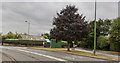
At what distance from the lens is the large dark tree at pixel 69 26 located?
1994cm

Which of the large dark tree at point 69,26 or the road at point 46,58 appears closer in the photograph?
the road at point 46,58

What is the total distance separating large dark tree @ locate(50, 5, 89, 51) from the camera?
19.9m

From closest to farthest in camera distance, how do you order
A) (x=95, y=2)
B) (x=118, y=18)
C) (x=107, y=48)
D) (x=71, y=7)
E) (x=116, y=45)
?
(x=95, y=2) → (x=71, y=7) → (x=118, y=18) → (x=116, y=45) → (x=107, y=48)

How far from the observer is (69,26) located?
20.1 m

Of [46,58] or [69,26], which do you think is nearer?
[46,58]

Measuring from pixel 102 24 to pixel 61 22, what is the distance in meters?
23.3

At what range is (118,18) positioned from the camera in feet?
81.7

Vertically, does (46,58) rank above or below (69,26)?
below

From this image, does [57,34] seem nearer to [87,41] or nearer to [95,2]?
[95,2]

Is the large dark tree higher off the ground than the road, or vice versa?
the large dark tree

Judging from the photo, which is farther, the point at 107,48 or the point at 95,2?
the point at 107,48

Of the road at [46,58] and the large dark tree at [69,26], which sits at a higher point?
the large dark tree at [69,26]

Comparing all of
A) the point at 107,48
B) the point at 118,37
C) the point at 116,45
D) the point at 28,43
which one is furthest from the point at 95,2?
the point at 28,43

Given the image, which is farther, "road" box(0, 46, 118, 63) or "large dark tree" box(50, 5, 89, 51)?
"large dark tree" box(50, 5, 89, 51)
